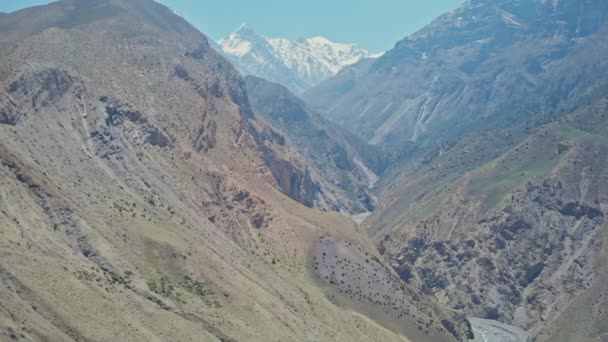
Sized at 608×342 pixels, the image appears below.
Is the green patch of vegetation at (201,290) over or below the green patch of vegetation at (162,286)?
below

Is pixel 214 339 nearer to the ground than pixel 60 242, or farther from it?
nearer to the ground

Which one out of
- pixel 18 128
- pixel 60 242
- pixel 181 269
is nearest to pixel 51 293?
pixel 60 242

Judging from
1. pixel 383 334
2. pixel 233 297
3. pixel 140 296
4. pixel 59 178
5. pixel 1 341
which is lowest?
pixel 383 334

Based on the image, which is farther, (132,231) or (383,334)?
(383,334)

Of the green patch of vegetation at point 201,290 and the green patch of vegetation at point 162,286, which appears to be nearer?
the green patch of vegetation at point 162,286

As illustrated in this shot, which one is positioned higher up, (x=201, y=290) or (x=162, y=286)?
(x=162, y=286)

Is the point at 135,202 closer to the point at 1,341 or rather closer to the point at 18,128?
the point at 18,128

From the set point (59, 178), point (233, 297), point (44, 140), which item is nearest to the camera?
point (233, 297)

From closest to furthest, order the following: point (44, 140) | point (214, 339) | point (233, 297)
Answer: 1. point (214, 339)
2. point (233, 297)
3. point (44, 140)

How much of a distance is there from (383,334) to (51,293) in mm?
100890

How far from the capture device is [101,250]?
160m

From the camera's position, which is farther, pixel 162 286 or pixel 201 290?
pixel 201 290

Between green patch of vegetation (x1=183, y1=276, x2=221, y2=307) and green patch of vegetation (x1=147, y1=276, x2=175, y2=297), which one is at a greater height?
green patch of vegetation (x1=147, y1=276, x2=175, y2=297)

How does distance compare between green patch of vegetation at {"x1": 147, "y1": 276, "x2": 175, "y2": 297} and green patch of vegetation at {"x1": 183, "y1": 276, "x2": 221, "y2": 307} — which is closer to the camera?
green patch of vegetation at {"x1": 147, "y1": 276, "x2": 175, "y2": 297}
